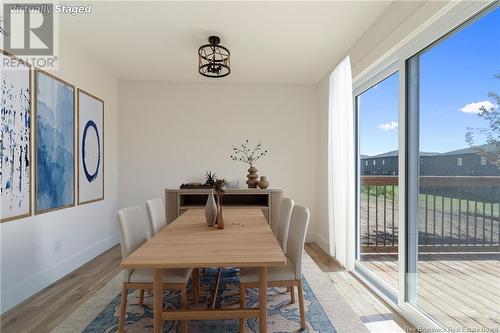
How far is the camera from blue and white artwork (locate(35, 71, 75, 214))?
2652mm

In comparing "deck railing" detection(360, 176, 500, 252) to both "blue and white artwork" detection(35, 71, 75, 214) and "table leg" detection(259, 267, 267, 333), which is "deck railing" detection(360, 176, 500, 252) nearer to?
"table leg" detection(259, 267, 267, 333)

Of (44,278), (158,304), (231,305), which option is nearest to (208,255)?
(158,304)

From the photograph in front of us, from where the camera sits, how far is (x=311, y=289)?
2.66 metres

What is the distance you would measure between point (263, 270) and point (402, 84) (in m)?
1.93

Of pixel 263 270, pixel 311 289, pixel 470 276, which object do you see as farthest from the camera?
pixel 311 289

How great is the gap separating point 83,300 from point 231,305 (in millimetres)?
1365

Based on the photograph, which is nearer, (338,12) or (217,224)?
(217,224)

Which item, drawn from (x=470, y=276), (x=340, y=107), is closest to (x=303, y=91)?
(x=340, y=107)

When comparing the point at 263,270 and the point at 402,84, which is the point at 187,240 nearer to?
the point at 263,270

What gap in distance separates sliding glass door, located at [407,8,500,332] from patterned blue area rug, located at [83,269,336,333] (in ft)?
2.70

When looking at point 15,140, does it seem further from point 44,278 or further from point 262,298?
point 262,298

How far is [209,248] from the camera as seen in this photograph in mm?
1614

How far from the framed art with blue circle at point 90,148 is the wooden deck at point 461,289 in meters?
3.74

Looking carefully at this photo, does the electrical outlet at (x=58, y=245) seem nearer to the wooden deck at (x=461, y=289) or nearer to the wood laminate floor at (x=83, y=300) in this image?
the wood laminate floor at (x=83, y=300)
